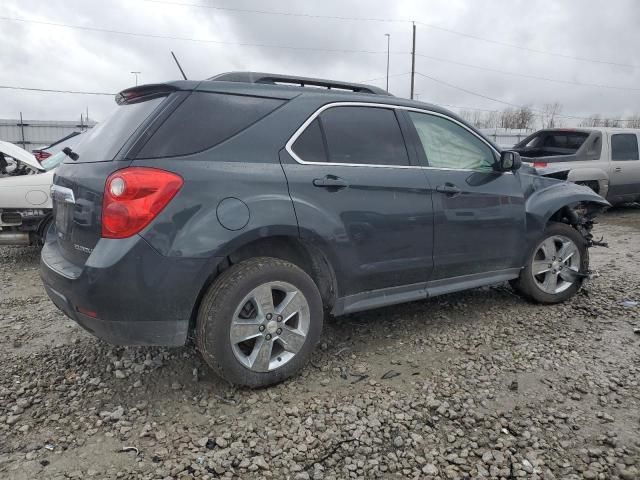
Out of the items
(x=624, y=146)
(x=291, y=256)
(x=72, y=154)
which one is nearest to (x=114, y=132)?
(x=72, y=154)

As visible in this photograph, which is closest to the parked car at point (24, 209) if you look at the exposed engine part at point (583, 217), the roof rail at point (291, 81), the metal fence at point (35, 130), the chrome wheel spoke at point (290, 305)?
the roof rail at point (291, 81)

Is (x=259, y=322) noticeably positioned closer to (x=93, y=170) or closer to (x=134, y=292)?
(x=134, y=292)

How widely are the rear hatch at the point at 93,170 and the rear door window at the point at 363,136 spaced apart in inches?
41.3

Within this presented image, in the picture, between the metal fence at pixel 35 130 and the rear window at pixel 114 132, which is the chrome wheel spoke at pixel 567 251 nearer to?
the rear window at pixel 114 132

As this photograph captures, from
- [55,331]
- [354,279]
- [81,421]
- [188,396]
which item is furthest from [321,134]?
[55,331]

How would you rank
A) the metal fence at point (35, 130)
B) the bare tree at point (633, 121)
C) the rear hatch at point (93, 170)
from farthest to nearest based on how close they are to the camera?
the bare tree at point (633, 121)
the metal fence at point (35, 130)
the rear hatch at point (93, 170)

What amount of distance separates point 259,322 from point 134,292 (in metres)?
0.71

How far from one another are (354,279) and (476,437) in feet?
3.88

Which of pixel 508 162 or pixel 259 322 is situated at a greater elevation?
pixel 508 162

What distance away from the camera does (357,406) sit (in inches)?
110

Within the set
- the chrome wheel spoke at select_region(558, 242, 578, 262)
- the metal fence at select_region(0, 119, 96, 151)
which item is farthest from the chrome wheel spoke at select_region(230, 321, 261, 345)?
the metal fence at select_region(0, 119, 96, 151)

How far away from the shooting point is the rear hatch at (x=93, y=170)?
2.65 meters

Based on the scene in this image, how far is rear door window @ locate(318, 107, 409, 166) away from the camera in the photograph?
3209mm

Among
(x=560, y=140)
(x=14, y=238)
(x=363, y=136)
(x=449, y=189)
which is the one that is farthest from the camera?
(x=560, y=140)
